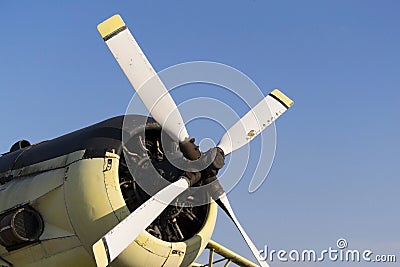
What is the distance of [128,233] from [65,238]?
1579 millimetres

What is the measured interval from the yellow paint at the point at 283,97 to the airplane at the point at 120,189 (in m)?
2.55

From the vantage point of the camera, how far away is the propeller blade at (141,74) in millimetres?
11508

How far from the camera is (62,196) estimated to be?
11.4 m

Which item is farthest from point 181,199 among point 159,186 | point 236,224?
point 236,224

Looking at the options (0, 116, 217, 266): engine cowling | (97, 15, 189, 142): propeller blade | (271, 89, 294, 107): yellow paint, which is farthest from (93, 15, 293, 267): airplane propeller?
(271, 89, 294, 107): yellow paint

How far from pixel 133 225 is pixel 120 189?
0.97 metres

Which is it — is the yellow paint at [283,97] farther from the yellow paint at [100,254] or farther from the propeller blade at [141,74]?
the yellow paint at [100,254]

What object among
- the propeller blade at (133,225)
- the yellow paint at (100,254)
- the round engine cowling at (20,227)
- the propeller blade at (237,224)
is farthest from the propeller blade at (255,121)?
the round engine cowling at (20,227)

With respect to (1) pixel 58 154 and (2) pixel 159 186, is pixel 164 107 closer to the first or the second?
(2) pixel 159 186

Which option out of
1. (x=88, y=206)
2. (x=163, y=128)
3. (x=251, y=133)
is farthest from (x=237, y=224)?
(x=88, y=206)

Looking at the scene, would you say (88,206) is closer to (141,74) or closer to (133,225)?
(133,225)

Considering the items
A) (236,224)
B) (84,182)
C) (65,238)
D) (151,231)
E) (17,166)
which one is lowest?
(236,224)

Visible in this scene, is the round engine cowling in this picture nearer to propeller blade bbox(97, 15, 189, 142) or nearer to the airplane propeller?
the airplane propeller

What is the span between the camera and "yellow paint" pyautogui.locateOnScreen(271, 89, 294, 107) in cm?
1436
